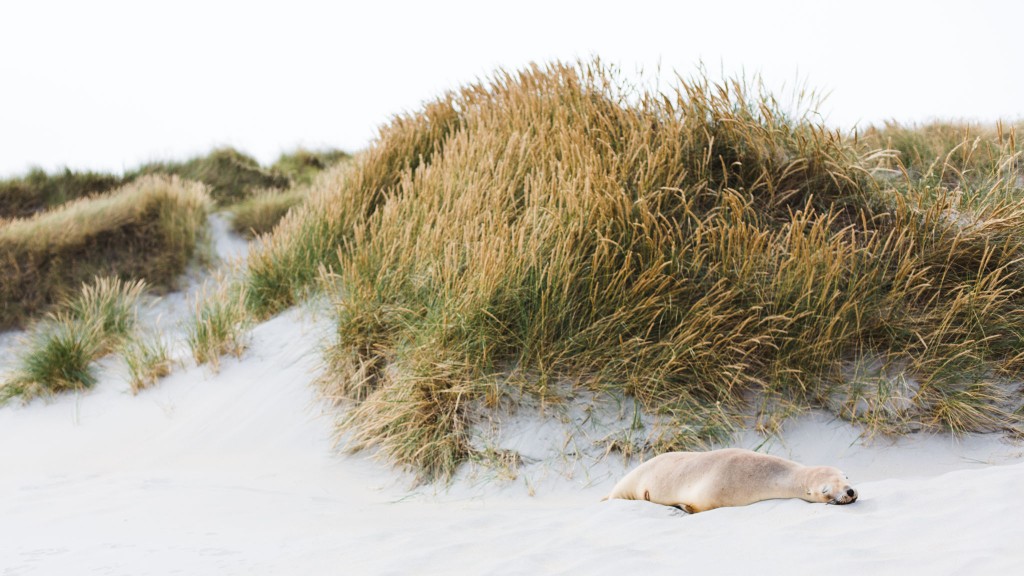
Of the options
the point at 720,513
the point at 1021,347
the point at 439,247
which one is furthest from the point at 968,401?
the point at 439,247

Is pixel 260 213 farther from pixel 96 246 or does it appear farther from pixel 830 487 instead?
pixel 830 487

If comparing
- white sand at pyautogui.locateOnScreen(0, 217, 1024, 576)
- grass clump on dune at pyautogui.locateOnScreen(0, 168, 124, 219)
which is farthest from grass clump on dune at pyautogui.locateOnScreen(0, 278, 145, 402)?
grass clump on dune at pyautogui.locateOnScreen(0, 168, 124, 219)

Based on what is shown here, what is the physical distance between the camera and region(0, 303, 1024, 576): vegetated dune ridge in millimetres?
2143

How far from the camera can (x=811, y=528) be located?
88.9 inches

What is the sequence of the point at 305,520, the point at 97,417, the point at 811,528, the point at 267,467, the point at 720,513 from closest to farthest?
the point at 811,528, the point at 720,513, the point at 305,520, the point at 267,467, the point at 97,417

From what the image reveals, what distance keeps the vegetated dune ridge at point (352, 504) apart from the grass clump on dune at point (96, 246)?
3.06 meters

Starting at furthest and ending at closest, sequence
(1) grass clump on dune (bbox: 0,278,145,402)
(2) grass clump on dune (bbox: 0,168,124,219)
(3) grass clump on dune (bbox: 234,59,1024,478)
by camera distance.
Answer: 1. (2) grass clump on dune (bbox: 0,168,124,219)
2. (1) grass clump on dune (bbox: 0,278,145,402)
3. (3) grass clump on dune (bbox: 234,59,1024,478)

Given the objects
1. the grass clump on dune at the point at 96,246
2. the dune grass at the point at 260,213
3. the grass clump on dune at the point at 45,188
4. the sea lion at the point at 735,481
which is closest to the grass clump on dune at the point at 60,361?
the grass clump on dune at the point at 96,246

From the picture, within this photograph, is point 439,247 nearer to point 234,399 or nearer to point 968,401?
point 234,399

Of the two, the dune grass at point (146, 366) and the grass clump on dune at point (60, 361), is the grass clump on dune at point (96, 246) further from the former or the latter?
the dune grass at point (146, 366)

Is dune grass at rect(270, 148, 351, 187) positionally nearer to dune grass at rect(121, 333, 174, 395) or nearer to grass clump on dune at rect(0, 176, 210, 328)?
grass clump on dune at rect(0, 176, 210, 328)

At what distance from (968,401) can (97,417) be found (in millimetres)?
5494

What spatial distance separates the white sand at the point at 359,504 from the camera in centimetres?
214

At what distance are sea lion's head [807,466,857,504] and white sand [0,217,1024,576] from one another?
6 cm
